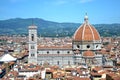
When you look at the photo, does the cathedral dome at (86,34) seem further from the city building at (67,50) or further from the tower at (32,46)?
the tower at (32,46)

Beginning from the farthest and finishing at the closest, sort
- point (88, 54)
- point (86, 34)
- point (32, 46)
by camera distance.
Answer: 1. point (86, 34)
2. point (32, 46)
3. point (88, 54)

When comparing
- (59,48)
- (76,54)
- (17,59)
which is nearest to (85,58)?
(76,54)

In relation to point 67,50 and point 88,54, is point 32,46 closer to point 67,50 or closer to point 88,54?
point 67,50

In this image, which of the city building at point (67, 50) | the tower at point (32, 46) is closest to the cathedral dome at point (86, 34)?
the city building at point (67, 50)

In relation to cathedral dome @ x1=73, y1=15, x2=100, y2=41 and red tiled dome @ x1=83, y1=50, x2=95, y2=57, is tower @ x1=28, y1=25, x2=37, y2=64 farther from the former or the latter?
red tiled dome @ x1=83, y1=50, x2=95, y2=57

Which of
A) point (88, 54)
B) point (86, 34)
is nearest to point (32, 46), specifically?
point (86, 34)

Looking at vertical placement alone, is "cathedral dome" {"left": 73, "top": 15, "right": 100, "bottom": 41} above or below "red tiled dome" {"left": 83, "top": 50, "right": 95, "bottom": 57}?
above

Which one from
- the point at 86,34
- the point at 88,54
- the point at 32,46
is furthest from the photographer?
the point at 86,34

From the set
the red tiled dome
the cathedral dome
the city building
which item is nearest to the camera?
the red tiled dome

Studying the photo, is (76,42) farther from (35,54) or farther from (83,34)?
(35,54)

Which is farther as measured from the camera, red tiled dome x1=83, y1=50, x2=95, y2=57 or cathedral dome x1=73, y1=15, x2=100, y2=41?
cathedral dome x1=73, y1=15, x2=100, y2=41

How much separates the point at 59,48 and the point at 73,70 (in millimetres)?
14744

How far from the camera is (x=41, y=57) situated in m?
63.1

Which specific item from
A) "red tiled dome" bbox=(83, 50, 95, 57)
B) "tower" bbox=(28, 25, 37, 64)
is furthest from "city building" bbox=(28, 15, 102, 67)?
"red tiled dome" bbox=(83, 50, 95, 57)
